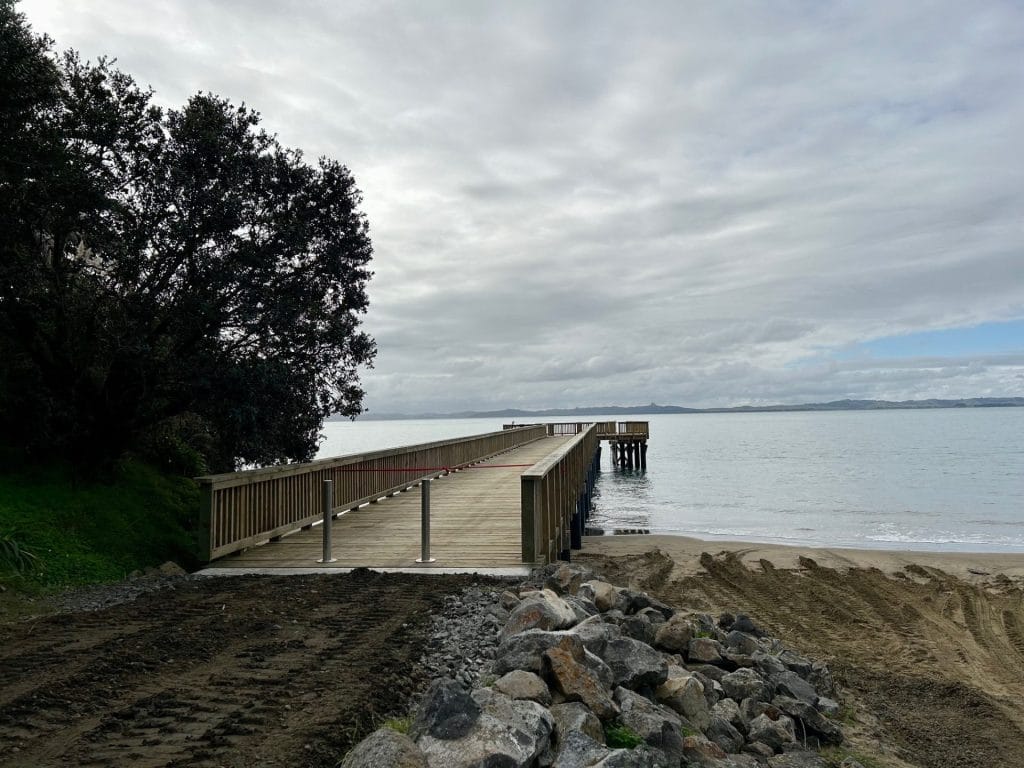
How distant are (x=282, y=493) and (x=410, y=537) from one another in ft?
5.89

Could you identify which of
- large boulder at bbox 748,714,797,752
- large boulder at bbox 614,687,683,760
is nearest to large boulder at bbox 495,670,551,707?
large boulder at bbox 614,687,683,760

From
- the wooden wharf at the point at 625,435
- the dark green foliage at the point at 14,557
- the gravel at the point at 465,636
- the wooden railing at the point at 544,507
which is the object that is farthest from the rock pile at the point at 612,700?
the wooden wharf at the point at 625,435

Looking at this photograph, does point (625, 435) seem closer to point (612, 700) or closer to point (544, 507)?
point (544, 507)

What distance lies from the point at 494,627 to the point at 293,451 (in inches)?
268

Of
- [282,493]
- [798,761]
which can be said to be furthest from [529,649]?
[282,493]

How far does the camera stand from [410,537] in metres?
10.0

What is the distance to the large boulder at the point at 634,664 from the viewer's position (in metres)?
5.12

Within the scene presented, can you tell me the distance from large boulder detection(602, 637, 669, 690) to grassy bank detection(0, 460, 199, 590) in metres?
5.41

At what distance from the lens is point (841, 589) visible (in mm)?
13336

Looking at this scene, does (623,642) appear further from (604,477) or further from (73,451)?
(604,477)

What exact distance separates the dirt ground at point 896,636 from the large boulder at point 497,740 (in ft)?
11.9

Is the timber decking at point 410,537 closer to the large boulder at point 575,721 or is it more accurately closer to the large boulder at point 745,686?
the large boulder at point 745,686

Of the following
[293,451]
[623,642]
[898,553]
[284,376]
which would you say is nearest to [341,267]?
[284,376]

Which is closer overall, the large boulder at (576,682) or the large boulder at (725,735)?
the large boulder at (576,682)
